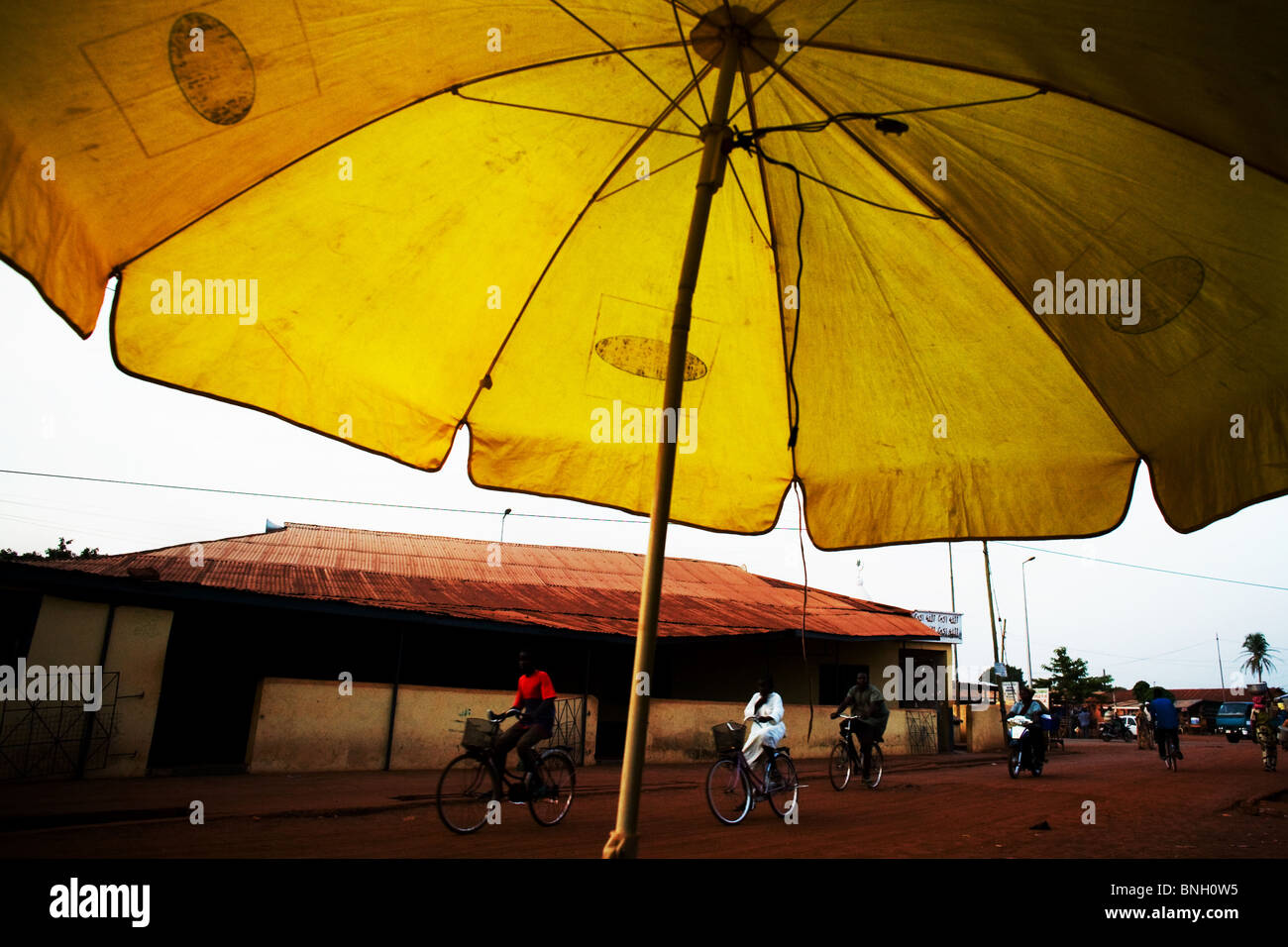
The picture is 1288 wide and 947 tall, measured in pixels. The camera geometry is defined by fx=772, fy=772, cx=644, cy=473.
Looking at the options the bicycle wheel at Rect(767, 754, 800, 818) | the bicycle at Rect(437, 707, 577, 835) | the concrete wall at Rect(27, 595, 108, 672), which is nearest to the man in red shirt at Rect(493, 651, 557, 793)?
the bicycle at Rect(437, 707, 577, 835)

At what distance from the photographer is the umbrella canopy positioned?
7.80 ft

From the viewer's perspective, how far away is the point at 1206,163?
254cm

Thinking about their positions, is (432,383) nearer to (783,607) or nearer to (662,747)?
(662,747)

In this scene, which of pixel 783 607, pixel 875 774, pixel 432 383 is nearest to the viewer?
pixel 432 383

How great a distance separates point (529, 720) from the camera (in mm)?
7508

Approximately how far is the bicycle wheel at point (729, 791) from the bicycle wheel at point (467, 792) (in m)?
2.17

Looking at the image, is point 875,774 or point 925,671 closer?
point 875,774

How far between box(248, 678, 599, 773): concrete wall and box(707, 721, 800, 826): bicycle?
6.28 meters

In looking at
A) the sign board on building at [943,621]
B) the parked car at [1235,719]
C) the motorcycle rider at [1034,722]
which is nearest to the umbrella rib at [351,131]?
the motorcycle rider at [1034,722]

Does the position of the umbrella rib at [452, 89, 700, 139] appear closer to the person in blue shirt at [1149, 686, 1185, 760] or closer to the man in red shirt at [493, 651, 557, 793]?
the man in red shirt at [493, 651, 557, 793]

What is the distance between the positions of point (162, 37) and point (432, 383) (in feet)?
4.59

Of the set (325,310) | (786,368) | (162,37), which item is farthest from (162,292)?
(786,368)

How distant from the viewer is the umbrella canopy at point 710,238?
2379 millimetres

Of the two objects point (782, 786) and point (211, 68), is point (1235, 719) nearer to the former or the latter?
point (782, 786)
